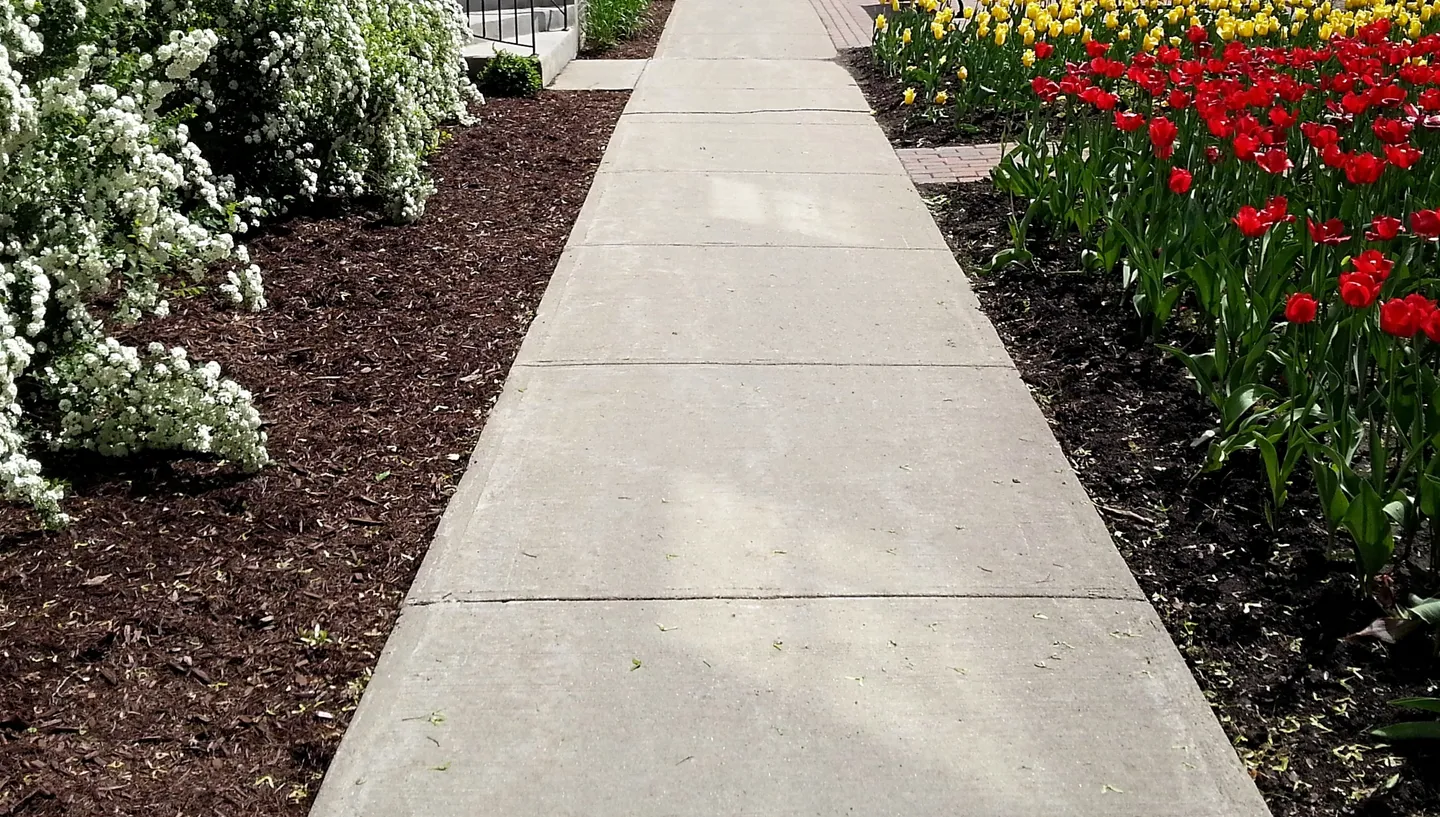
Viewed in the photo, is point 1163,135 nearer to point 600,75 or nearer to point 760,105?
point 760,105

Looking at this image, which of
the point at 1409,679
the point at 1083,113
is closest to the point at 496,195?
the point at 1083,113

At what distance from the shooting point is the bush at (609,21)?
11312 millimetres

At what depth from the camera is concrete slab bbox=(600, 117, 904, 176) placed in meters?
7.20

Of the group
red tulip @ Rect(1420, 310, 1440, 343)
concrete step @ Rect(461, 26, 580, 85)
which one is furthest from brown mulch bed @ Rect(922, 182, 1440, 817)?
concrete step @ Rect(461, 26, 580, 85)

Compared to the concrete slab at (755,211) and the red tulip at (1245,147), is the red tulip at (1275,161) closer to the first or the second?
the red tulip at (1245,147)

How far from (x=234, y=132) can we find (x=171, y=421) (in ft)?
8.22

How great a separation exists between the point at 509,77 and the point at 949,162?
3.40 m

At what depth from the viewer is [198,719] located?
2725 mm

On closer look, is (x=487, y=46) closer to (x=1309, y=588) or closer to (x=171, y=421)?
(x=171, y=421)

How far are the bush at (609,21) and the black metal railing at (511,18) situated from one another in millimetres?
224

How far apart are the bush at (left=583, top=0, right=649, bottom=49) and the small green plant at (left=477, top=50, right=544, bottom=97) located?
2299 mm

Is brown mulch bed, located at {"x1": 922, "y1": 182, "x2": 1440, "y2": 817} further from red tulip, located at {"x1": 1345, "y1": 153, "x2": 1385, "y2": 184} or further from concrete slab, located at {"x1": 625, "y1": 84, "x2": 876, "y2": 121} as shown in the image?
concrete slab, located at {"x1": 625, "y1": 84, "x2": 876, "y2": 121}

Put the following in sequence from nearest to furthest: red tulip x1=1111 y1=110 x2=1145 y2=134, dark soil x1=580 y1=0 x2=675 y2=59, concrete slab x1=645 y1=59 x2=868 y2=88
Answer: red tulip x1=1111 y1=110 x2=1145 y2=134
concrete slab x1=645 y1=59 x2=868 y2=88
dark soil x1=580 y1=0 x2=675 y2=59

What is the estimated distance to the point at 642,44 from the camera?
38.4 ft
